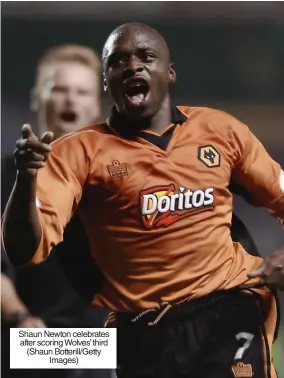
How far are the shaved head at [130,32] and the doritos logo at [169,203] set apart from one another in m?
0.22

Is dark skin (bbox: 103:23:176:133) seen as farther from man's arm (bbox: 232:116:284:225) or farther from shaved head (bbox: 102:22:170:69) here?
man's arm (bbox: 232:116:284:225)

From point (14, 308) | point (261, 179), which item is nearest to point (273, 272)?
point (261, 179)

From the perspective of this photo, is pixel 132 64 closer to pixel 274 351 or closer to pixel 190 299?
pixel 190 299

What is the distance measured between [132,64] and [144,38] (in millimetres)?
50

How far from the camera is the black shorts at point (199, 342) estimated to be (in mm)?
963

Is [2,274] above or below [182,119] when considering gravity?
below

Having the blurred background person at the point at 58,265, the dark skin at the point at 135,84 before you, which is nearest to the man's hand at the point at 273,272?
the dark skin at the point at 135,84

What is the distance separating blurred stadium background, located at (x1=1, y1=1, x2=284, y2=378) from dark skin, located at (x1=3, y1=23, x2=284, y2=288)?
0.04 m

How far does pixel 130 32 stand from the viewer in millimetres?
969

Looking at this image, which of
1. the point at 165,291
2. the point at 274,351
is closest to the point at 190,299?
the point at 165,291

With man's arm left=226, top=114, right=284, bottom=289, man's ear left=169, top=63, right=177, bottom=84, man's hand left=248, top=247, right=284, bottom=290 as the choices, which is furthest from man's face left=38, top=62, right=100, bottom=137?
man's hand left=248, top=247, right=284, bottom=290

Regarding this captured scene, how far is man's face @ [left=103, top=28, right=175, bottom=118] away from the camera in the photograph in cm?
95

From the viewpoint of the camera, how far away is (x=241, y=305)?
98cm

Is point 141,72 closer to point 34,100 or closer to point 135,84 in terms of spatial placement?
point 135,84
